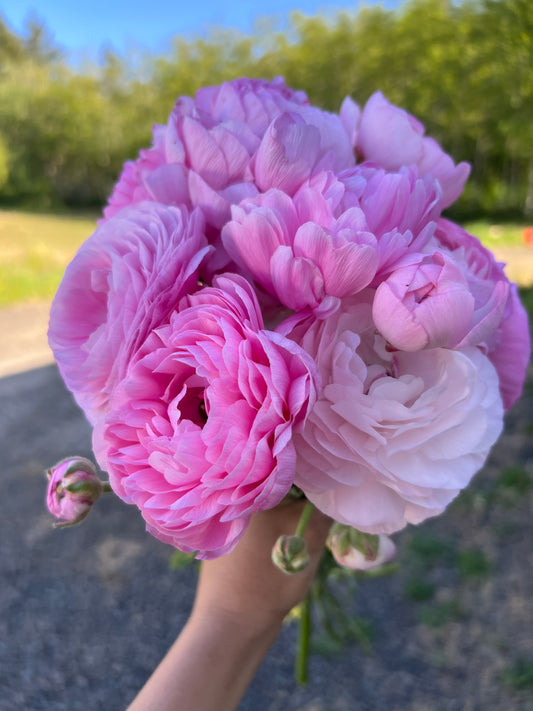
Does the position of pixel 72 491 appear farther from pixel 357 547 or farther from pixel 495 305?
pixel 495 305

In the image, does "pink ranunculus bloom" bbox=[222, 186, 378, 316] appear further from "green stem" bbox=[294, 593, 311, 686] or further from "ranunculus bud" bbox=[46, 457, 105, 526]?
"green stem" bbox=[294, 593, 311, 686]

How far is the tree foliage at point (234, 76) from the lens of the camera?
16234 millimetres

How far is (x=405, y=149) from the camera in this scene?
2.21 feet

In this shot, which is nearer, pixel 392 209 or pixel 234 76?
pixel 392 209

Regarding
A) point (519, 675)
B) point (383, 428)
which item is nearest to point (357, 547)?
point (383, 428)

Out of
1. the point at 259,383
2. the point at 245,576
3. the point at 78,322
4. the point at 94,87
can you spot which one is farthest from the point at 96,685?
the point at 94,87

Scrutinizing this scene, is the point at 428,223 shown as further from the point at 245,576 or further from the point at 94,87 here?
the point at 94,87

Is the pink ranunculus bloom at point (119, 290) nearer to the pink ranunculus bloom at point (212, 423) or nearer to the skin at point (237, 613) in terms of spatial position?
the pink ranunculus bloom at point (212, 423)

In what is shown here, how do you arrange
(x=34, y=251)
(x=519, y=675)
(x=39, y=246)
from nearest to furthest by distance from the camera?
(x=519, y=675)
(x=34, y=251)
(x=39, y=246)

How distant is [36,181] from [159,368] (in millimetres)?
23157

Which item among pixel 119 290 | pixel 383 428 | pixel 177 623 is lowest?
pixel 177 623

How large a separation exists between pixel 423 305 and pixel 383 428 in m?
0.12

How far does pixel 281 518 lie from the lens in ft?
2.69

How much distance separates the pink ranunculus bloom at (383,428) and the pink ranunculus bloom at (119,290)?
0.11m
